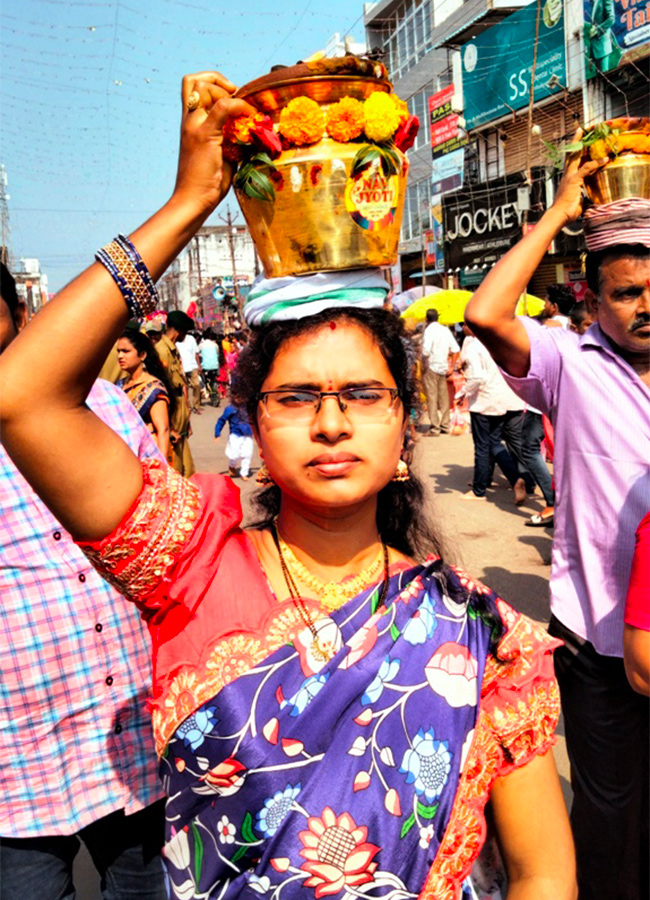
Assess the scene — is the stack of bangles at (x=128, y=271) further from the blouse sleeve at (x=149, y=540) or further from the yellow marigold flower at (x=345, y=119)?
the yellow marigold flower at (x=345, y=119)

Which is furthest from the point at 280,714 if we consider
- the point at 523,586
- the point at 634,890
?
the point at 523,586

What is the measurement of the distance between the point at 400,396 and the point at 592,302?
1.30 metres

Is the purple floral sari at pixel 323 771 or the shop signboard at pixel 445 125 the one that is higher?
the shop signboard at pixel 445 125

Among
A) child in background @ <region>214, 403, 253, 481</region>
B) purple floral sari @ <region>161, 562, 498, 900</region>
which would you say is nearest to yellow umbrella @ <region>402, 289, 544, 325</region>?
child in background @ <region>214, 403, 253, 481</region>

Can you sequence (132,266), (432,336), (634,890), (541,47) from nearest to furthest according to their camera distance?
(132,266)
(634,890)
(432,336)
(541,47)

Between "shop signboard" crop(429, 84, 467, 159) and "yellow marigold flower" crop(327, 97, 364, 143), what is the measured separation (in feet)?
80.5

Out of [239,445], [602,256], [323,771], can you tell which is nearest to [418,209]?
[239,445]

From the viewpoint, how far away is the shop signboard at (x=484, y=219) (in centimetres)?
2006

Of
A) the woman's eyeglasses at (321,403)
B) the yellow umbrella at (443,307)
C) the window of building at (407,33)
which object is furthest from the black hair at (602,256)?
the window of building at (407,33)

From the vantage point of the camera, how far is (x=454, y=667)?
53.8 inches

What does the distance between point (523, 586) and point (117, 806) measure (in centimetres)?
418

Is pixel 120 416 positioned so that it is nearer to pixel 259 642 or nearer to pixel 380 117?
pixel 259 642

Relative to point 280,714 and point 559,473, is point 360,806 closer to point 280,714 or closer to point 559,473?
point 280,714

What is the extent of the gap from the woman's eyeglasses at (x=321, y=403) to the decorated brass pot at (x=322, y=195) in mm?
223
